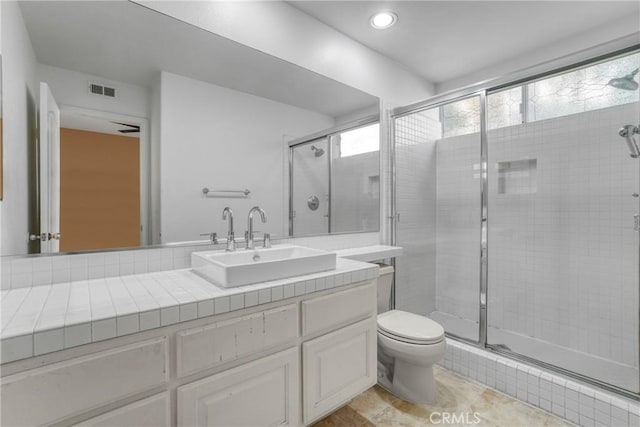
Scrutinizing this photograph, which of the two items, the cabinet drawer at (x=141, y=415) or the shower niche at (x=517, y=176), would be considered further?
the shower niche at (x=517, y=176)

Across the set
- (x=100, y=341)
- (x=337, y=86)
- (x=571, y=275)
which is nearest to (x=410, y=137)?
(x=337, y=86)

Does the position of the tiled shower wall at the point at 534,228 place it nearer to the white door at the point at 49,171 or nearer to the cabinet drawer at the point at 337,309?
the cabinet drawer at the point at 337,309

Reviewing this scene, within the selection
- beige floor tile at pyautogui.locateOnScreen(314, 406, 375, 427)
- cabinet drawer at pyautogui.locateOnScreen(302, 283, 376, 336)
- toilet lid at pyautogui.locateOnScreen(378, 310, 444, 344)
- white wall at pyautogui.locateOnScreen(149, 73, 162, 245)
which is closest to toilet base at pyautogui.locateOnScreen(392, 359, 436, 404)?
toilet lid at pyautogui.locateOnScreen(378, 310, 444, 344)

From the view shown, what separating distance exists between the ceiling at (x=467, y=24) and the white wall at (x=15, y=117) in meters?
1.41

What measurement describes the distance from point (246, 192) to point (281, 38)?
1.01m

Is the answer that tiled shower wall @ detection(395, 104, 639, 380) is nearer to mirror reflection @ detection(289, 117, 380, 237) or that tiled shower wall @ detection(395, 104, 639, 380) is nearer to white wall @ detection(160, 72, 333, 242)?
mirror reflection @ detection(289, 117, 380, 237)

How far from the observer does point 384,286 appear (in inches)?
81.9

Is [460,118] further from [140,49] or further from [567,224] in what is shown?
[140,49]

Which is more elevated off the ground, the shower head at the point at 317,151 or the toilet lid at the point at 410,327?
the shower head at the point at 317,151

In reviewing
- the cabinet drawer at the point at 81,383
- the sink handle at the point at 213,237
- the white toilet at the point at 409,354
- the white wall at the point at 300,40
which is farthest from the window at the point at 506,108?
the cabinet drawer at the point at 81,383

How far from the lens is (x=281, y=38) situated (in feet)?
6.15

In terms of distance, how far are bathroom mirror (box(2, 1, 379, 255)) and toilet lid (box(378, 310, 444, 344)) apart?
90cm

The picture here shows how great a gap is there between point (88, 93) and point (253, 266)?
1019 millimetres

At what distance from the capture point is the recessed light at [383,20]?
6.57ft
